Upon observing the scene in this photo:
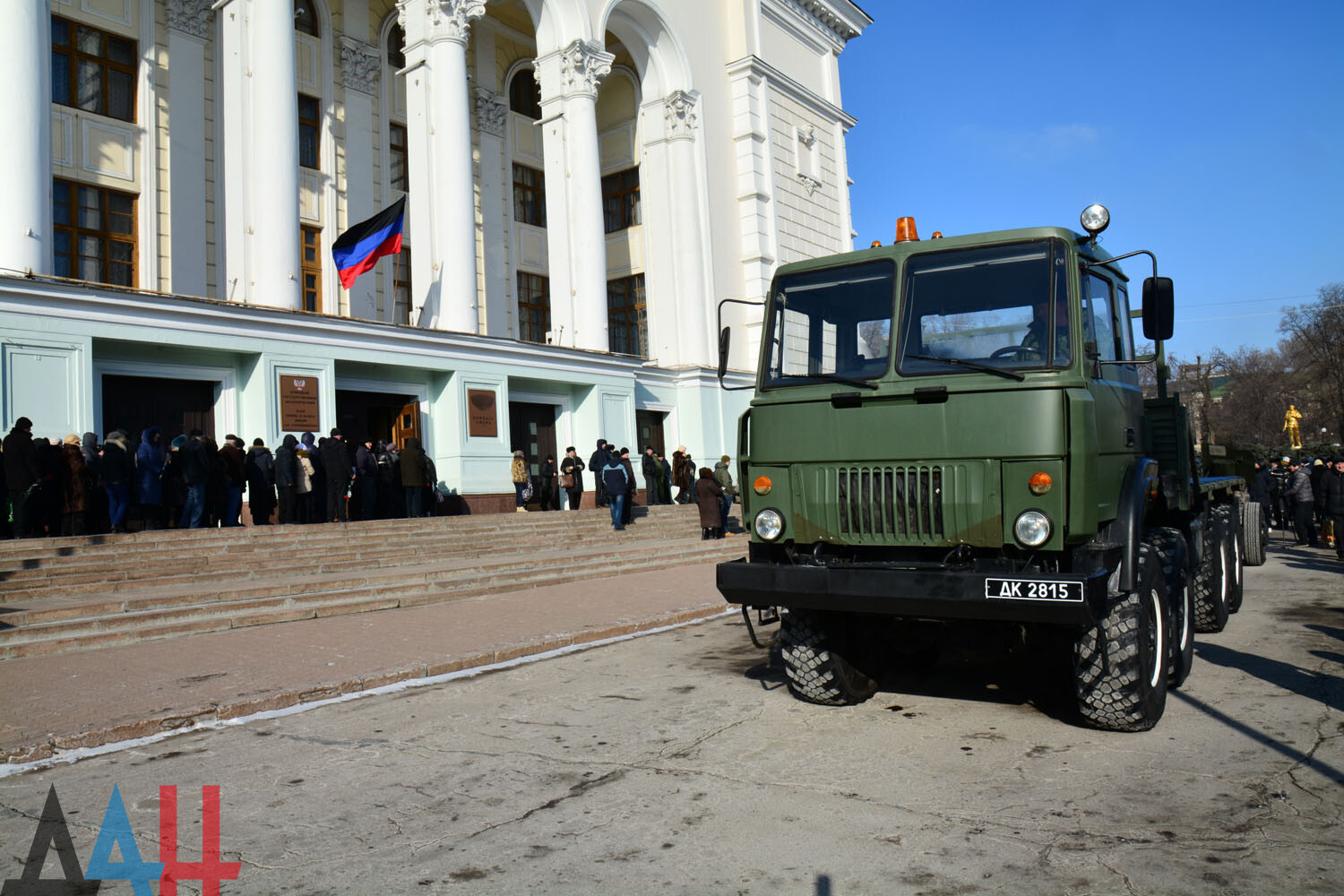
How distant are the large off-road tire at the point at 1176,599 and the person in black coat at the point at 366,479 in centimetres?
1387

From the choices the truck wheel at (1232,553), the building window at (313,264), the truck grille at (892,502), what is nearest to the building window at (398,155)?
the building window at (313,264)

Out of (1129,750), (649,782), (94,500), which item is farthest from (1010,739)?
(94,500)

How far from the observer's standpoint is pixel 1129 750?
4.86 meters

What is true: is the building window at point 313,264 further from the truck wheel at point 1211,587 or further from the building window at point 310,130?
the truck wheel at point 1211,587

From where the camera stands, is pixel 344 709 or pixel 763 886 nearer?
pixel 763 886

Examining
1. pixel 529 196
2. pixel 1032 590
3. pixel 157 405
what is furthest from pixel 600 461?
pixel 1032 590

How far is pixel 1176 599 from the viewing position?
602 centimetres

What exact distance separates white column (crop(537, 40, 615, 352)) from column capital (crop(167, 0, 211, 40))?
8.07 meters

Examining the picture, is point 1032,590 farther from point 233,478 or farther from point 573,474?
point 573,474

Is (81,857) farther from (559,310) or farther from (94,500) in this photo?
(559,310)

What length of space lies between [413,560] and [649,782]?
11147 millimetres

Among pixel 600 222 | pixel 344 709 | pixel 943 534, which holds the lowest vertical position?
pixel 344 709

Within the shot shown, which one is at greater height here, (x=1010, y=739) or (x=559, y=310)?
(x=559, y=310)

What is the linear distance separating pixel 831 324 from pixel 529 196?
82.0 feet
